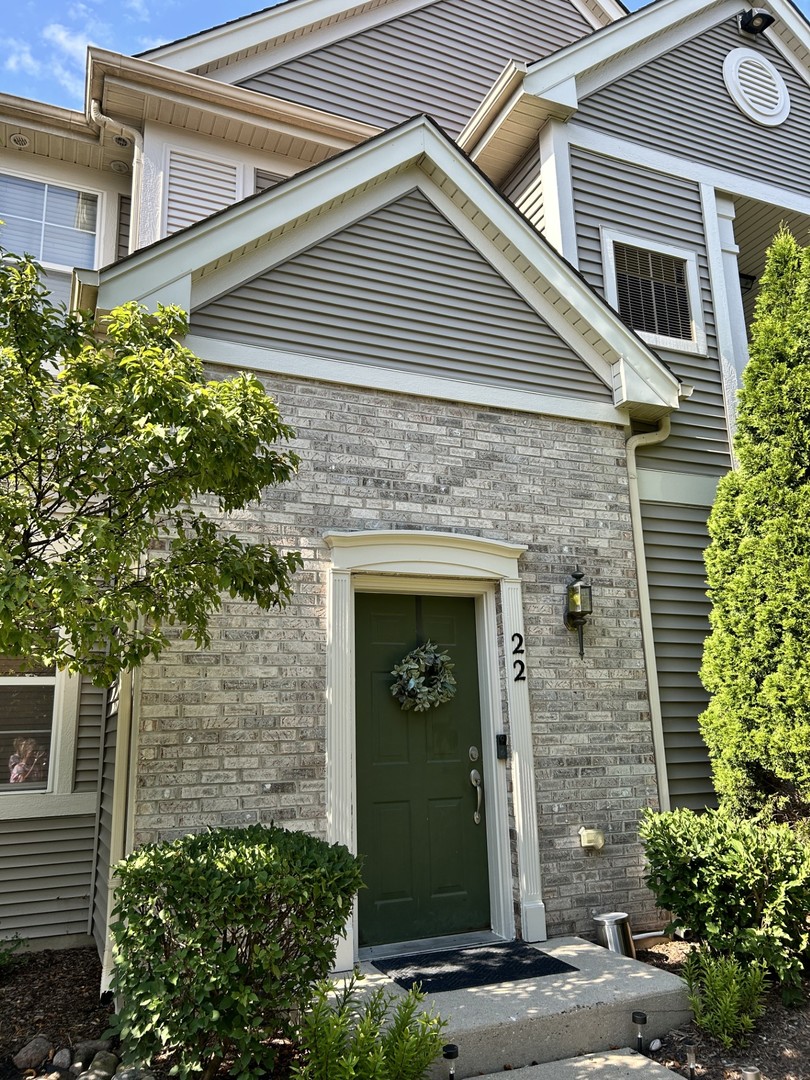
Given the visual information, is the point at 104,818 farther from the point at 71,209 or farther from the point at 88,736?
the point at 71,209

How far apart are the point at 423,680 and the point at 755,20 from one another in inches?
334

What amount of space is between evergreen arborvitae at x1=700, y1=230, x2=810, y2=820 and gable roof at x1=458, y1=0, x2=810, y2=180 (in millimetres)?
2615

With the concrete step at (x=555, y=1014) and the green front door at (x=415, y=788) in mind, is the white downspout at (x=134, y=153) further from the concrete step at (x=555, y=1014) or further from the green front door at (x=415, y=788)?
the concrete step at (x=555, y=1014)

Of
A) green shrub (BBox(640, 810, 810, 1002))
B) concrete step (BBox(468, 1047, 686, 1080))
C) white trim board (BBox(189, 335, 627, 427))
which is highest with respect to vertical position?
white trim board (BBox(189, 335, 627, 427))

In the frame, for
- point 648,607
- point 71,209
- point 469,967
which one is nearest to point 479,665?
point 648,607

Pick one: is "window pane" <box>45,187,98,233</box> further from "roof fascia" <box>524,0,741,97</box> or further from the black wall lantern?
the black wall lantern

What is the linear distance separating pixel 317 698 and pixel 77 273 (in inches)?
118

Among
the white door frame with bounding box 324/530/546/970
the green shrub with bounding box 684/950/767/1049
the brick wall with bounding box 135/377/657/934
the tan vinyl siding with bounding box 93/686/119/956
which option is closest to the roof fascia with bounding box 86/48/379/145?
the brick wall with bounding box 135/377/657/934

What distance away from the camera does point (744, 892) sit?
4582mm

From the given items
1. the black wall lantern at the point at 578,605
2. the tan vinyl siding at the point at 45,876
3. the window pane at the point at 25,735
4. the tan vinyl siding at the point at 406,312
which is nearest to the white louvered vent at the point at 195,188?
the tan vinyl siding at the point at 406,312

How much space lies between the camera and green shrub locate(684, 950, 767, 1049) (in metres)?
4.00

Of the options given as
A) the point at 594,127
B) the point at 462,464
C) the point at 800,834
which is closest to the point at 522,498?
the point at 462,464

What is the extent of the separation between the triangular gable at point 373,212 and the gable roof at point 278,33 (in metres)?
3.34

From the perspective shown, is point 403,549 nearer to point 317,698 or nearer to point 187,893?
point 317,698
